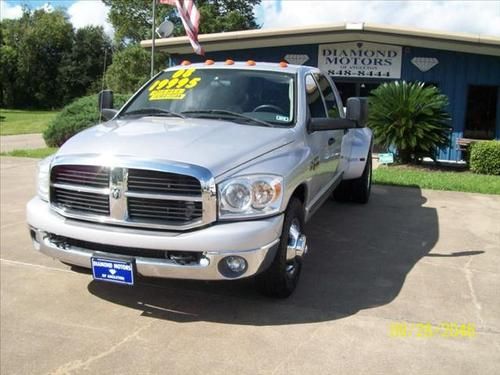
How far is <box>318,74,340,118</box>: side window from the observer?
6.22 meters

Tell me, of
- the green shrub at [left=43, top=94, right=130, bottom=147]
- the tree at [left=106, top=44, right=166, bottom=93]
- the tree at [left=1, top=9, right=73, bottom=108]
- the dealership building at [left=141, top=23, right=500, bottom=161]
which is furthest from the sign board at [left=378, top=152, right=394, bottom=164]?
the tree at [left=1, top=9, right=73, bottom=108]

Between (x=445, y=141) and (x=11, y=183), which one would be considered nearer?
(x=11, y=183)

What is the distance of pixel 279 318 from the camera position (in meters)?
4.11

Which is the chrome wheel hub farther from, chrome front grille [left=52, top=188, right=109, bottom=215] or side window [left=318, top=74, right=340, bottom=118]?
side window [left=318, top=74, right=340, bottom=118]

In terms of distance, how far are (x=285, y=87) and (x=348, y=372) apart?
272 cm

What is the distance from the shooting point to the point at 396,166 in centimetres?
1337

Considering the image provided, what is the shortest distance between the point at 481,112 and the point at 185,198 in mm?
14500

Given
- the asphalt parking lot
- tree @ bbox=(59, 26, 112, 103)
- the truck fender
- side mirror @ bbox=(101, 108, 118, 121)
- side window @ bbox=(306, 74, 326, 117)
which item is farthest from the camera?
tree @ bbox=(59, 26, 112, 103)

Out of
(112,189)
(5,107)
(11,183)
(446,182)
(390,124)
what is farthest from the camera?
(5,107)

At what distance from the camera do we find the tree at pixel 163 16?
40.9 metres

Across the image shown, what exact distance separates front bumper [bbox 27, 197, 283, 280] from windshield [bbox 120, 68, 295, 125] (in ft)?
4.27

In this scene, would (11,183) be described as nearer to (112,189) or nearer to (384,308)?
(112,189)

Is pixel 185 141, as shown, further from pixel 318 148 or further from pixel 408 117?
pixel 408 117

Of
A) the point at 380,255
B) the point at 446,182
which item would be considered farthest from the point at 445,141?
the point at 380,255
